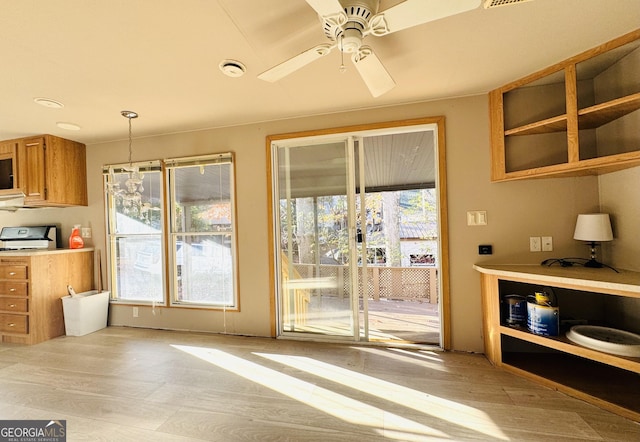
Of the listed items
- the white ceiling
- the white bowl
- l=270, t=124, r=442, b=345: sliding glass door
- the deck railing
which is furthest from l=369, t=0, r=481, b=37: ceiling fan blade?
the deck railing

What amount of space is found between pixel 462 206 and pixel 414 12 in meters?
1.75

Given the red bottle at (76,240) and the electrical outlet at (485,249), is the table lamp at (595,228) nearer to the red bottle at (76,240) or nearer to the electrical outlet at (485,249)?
the electrical outlet at (485,249)

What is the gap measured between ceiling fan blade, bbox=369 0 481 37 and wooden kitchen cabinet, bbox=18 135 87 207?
3.81 meters

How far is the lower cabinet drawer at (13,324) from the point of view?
280 centimetres

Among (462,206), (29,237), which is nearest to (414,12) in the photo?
(462,206)

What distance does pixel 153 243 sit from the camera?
320 cm

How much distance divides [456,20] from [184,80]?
183 cm

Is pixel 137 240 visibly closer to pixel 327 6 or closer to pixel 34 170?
pixel 34 170

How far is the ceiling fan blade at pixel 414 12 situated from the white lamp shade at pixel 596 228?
1861 mm

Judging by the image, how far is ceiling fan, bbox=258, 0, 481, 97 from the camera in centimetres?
104

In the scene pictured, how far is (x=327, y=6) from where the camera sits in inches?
41.8

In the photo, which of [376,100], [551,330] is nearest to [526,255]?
[551,330]

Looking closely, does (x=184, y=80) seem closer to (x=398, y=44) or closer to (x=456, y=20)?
(x=398, y=44)

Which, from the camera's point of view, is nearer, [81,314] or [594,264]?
[594,264]
